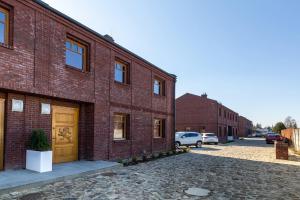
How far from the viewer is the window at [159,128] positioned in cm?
2100

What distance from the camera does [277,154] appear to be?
1900 centimetres

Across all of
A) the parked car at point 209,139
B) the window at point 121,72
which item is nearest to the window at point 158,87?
the window at point 121,72

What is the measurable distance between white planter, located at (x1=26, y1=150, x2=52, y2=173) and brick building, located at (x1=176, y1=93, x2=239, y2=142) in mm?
38492

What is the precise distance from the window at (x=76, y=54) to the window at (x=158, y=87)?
8258mm

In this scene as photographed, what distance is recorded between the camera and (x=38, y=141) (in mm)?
10016

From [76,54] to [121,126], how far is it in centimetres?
515

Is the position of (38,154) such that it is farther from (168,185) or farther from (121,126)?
(121,126)

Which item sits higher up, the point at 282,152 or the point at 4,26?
the point at 4,26

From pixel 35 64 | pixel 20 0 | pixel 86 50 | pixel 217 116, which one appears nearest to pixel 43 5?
pixel 20 0

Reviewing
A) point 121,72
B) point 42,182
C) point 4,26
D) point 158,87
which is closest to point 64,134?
point 42,182

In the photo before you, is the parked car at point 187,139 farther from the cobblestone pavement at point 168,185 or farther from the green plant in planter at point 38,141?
the green plant in planter at point 38,141

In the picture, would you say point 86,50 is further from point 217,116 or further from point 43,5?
point 217,116

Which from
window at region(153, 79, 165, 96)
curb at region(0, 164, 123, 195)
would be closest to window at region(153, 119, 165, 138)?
window at region(153, 79, 165, 96)

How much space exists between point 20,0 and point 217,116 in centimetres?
4061
